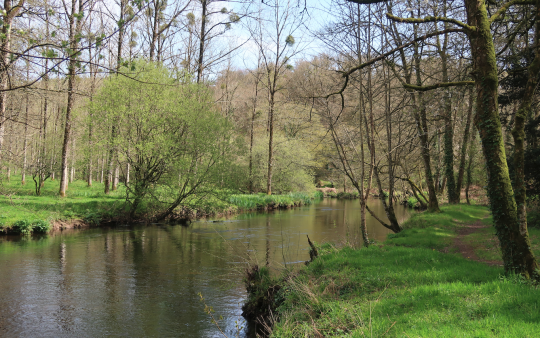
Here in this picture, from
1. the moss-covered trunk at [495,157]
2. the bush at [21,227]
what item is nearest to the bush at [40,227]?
the bush at [21,227]

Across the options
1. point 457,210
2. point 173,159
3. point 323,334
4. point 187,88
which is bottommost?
point 323,334

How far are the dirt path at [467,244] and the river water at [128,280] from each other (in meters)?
2.90

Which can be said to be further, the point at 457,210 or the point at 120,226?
the point at 120,226

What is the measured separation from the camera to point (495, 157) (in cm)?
538

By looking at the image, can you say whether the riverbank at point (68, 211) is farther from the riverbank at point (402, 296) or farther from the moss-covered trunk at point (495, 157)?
the moss-covered trunk at point (495, 157)

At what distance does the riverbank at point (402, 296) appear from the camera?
4.06 meters

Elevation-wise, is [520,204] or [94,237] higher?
[520,204]

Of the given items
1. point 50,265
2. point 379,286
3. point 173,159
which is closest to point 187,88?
point 173,159

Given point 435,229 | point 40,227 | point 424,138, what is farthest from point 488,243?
point 40,227

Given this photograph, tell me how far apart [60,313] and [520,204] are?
332 inches

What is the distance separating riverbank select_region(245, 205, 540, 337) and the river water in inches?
48.4

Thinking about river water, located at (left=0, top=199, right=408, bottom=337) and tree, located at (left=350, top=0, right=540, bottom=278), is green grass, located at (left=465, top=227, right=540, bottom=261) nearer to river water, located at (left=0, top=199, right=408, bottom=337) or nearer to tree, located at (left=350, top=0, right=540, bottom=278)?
tree, located at (left=350, top=0, right=540, bottom=278)

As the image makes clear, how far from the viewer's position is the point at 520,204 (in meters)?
5.35

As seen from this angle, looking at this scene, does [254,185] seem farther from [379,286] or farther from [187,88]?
[379,286]
